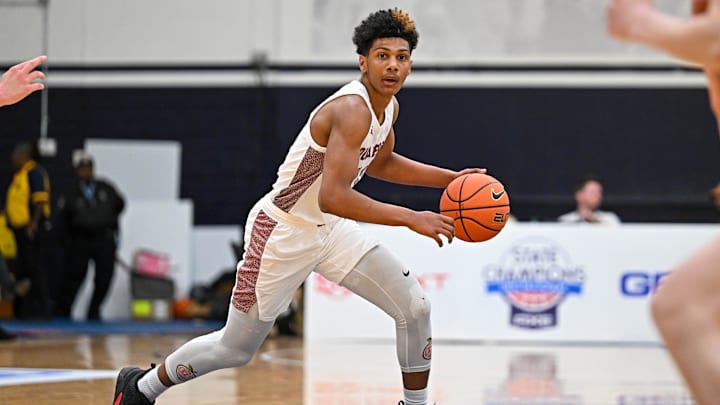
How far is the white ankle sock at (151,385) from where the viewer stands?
509 centimetres

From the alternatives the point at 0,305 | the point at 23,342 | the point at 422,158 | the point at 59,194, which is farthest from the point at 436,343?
the point at 59,194

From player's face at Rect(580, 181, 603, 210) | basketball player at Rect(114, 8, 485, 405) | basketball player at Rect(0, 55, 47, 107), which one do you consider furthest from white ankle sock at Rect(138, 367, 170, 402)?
player's face at Rect(580, 181, 603, 210)

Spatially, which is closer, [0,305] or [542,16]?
[0,305]

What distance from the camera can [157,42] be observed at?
16.9 meters

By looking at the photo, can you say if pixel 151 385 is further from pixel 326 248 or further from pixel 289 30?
pixel 289 30

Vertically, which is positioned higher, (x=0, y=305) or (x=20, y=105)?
(x=20, y=105)

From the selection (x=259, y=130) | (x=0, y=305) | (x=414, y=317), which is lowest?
(x=0, y=305)

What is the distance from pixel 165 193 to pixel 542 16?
6241mm

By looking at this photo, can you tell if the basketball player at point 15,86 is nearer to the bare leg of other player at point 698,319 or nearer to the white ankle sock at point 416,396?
the white ankle sock at point 416,396

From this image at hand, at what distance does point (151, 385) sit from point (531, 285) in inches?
257

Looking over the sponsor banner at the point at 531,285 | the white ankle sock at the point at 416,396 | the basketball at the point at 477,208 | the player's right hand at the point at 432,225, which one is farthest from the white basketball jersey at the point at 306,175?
the sponsor banner at the point at 531,285

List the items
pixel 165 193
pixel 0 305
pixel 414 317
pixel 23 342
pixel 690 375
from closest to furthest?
pixel 690 375 → pixel 414 317 → pixel 23 342 → pixel 0 305 → pixel 165 193

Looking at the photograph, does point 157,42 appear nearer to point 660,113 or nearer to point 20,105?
point 20,105

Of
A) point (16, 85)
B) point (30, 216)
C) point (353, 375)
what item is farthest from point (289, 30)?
point (16, 85)
